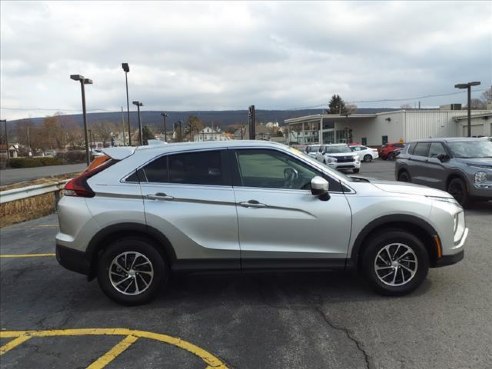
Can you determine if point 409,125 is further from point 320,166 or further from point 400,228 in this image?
point 320,166

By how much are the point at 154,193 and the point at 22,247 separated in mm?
4661

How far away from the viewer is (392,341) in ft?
13.4

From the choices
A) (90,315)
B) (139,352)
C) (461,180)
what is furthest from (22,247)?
(461,180)

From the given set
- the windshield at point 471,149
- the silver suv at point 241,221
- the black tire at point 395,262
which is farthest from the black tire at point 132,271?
the windshield at point 471,149

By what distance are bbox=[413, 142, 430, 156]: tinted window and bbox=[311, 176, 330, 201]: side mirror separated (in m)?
8.74

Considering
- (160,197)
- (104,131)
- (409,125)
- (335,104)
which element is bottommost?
(160,197)

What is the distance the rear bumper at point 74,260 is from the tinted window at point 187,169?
1.06 m

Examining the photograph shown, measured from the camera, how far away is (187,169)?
5.21 m

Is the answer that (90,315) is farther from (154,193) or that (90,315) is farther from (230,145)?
(230,145)

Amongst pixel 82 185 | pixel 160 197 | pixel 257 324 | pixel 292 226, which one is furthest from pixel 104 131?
pixel 257 324

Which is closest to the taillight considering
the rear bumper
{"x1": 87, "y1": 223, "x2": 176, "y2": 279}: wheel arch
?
{"x1": 87, "y1": 223, "x2": 176, "y2": 279}: wheel arch

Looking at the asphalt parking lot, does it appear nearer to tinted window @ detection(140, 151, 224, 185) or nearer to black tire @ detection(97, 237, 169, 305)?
black tire @ detection(97, 237, 169, 305)

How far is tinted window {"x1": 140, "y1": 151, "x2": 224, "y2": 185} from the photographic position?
517 cm

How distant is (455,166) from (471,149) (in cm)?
77
